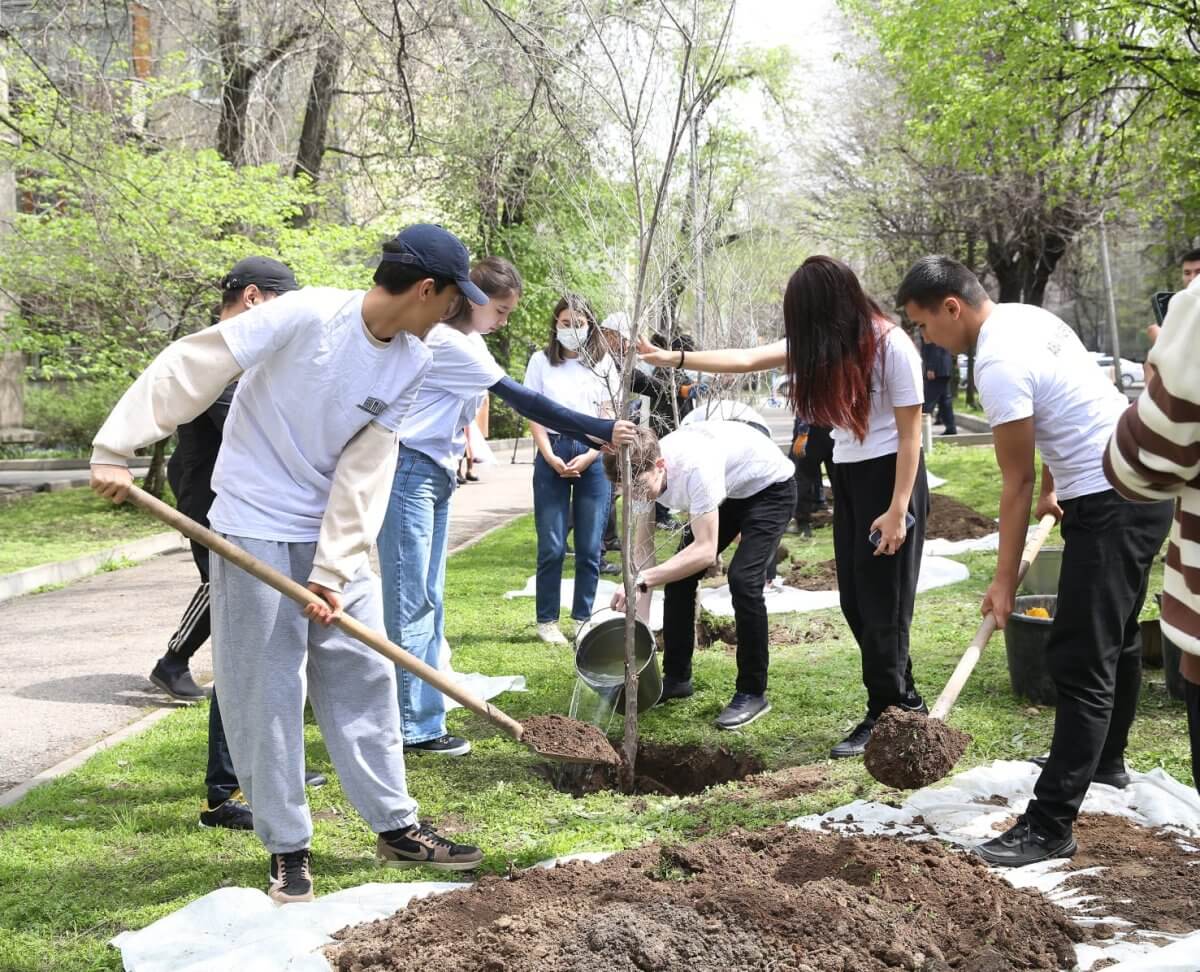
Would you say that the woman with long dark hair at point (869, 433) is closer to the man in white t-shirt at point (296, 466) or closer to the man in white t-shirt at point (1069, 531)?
the man in white t-shirt at point (1069, 531)

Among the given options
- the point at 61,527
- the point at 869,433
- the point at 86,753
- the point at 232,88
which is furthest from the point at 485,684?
the point at 232,88

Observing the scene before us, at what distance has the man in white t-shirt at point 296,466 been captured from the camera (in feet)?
10.6

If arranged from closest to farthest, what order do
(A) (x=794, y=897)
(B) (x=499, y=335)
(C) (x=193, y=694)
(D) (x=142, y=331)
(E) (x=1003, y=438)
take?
1. (A) (x=794, y=897)
2. (E) (x=1003, y=438)
3. (C) (x=193, y=694)
4. (D) (x=142, y=331)
5. (B) (x=499, y=335)

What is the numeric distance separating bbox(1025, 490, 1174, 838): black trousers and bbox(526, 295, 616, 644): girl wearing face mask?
3.51 meters

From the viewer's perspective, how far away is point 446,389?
465 cm

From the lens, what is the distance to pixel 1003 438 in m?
3.48

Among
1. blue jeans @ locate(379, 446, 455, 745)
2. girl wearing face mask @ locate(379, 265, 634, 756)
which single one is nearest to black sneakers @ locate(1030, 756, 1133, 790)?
girl wearing face mask @ locate(379, 265, 634, 756)

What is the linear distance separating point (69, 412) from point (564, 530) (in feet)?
55.0

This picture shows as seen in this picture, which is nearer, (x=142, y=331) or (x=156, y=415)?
(x=156, y=415)

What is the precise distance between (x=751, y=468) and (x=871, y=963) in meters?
2.71

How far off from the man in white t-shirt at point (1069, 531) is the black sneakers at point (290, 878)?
6.47ft

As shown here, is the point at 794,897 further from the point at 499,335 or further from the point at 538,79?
the point at 499,335

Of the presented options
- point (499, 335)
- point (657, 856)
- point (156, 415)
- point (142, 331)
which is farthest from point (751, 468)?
point (499, 335)

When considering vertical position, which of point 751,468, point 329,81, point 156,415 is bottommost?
point 751,468
